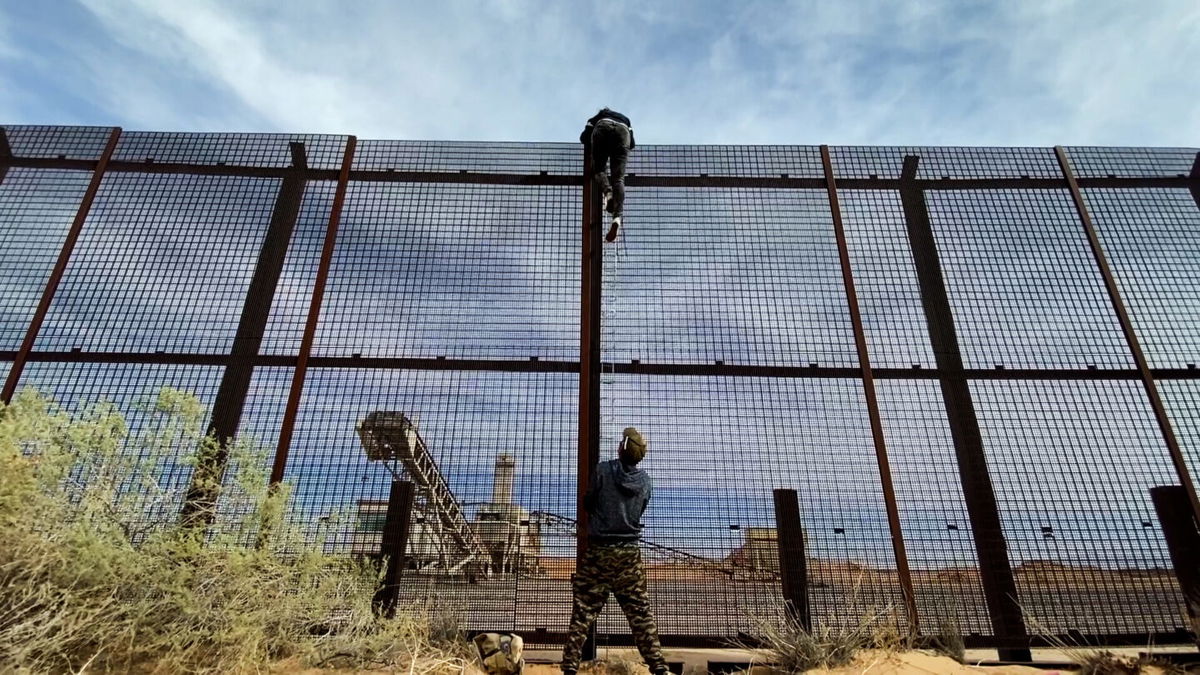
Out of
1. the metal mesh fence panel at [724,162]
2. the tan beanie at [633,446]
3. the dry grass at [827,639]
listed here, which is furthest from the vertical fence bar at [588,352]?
the dry grass at [827,639]

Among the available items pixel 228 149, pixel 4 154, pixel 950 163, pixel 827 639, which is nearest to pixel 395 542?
pixel 827 639

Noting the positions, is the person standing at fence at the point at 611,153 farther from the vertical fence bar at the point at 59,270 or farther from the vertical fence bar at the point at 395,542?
the vertical fence bar at the point at 59,270

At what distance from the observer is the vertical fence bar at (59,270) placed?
4996 mm

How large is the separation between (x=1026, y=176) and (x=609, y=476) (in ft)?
18.0

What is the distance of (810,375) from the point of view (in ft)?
16.6

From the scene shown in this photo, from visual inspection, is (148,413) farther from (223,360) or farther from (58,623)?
(58,623)

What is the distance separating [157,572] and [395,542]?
156 centimetres

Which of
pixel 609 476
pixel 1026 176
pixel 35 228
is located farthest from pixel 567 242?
pixel 35 228

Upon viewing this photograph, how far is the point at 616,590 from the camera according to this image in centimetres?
402

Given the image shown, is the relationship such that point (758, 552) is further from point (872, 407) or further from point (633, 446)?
point (872, 407)

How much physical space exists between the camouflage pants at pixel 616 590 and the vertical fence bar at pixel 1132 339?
189 inches

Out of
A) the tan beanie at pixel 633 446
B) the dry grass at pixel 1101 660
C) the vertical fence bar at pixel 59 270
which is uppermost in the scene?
the vertical fence bar at pixel 59 270

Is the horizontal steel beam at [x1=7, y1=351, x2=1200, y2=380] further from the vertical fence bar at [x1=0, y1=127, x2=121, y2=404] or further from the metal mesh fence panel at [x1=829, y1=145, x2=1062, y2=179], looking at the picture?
the metal mesh fence panel at [x1=829, y1=145, x2=1062, y2=179]

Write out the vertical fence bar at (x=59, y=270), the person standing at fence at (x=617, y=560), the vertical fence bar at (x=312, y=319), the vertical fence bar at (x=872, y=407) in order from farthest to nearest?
the vertical fence bar at (x=59, y=270)
the vertical fence bar at (x=312, y=319)
the vertical fence bar at (x=872, y=407)
the person standing at fence at (x=617, y=560)
